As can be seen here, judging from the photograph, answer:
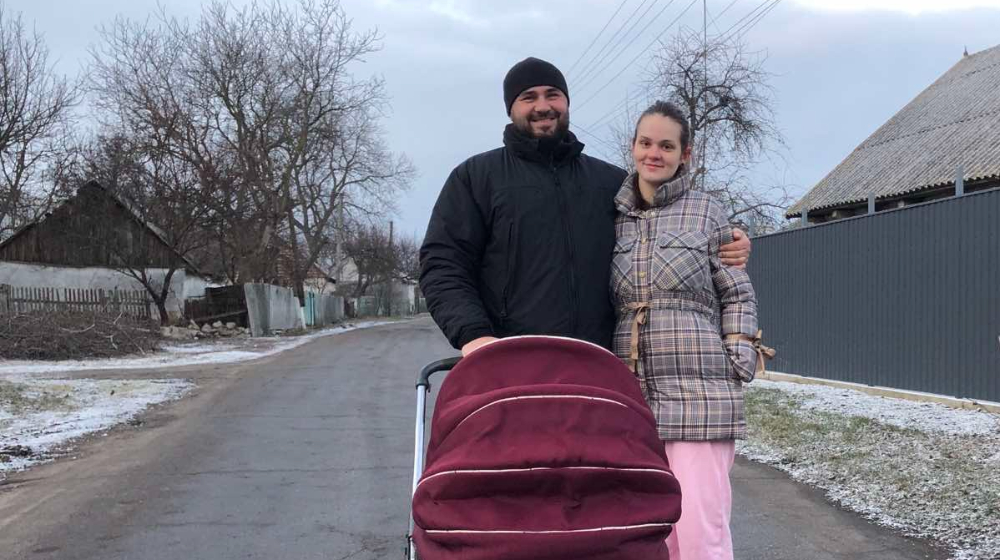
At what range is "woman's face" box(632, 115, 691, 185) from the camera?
2922 millimetres

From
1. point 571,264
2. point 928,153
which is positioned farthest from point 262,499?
point 928,153

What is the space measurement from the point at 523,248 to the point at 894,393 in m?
8.94

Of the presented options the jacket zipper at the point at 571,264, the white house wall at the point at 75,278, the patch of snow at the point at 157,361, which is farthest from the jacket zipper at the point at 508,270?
the white house wall at the point at 75,278

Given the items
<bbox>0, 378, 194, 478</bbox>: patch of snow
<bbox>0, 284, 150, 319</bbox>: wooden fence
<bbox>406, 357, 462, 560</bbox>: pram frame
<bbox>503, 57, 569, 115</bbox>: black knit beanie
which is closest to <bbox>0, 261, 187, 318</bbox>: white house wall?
<bbox>0, 284, 150, 319</bbox>: wooden fence

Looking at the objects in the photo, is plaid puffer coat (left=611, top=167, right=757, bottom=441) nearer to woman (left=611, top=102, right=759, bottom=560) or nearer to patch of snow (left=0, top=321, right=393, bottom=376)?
woman (left=611, top=102, right=759, bottom=560)

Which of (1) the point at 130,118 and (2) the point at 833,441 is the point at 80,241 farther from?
(2) the point at 833,441

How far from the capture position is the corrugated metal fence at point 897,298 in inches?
356

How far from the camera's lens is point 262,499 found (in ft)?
19.2

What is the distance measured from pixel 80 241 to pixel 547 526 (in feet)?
101

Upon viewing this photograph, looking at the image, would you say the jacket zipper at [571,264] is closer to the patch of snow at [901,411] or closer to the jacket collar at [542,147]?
the jacket collar at [542,147]

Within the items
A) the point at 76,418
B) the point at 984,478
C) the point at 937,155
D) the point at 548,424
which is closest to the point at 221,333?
the point at 76,418

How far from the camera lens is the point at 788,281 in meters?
13.1

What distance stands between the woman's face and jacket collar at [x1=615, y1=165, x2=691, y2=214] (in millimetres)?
32

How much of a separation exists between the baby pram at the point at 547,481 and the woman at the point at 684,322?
47 centimetres
